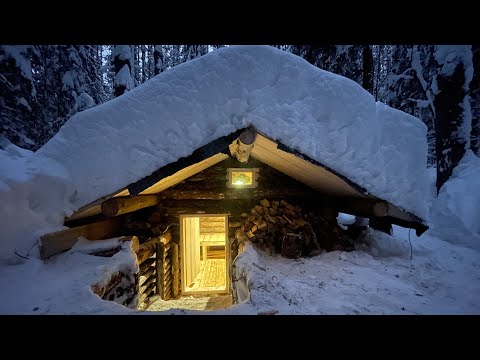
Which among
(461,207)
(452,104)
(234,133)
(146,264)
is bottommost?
(146,264)

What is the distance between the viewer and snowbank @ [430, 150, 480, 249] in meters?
7.21

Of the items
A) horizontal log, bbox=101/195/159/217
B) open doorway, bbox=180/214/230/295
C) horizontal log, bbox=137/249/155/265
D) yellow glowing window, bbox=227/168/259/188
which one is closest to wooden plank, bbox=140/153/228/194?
horizontal log, bbox=101/195/159/217

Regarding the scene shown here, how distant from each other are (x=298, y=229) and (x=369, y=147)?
2636 mm

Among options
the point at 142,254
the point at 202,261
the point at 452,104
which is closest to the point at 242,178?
the point at 142,254

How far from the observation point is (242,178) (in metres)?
6.76

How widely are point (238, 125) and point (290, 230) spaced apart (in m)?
3.21

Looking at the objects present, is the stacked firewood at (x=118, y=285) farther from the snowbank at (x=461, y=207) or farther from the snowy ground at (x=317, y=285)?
the snowbank at (x=461, y=207)

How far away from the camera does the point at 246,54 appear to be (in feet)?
14.0

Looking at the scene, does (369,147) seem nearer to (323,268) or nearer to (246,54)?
(323,268)

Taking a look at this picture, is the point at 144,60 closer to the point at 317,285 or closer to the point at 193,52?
the point at 193,52

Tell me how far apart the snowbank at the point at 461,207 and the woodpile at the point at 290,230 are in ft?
15.3

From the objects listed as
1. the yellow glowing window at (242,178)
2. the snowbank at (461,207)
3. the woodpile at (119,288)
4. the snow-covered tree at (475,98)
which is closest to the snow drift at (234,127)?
the woodpile at (119,288)

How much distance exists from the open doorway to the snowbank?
25.7ft

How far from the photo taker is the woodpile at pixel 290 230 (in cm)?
527
